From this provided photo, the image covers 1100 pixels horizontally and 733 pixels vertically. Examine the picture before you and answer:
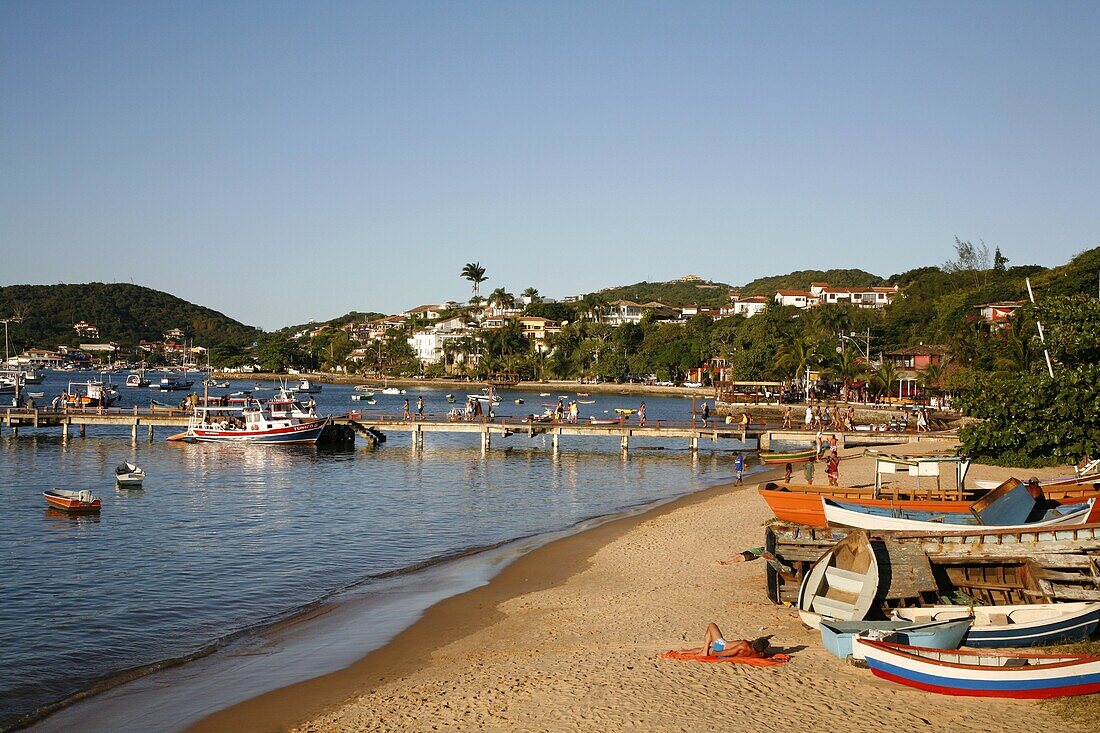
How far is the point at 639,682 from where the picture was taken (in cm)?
1349

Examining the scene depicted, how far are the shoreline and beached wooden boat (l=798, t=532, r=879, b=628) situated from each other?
6.46 m

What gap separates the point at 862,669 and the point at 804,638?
183cm

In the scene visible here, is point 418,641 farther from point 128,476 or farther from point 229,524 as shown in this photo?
point 128,476

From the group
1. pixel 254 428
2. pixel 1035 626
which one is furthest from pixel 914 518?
pixel 254 428

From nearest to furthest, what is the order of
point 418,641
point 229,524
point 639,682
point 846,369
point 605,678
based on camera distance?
point 639,682 < point 605,678 < point 418,641 < point 229,524 < point 846,369

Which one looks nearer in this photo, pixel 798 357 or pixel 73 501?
pixel 73 501

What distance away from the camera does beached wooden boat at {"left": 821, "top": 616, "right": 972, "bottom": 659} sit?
13.6 meters

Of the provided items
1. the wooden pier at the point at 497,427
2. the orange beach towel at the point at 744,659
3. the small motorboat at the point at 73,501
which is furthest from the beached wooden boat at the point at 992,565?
the wooden pier at the point at 497,427

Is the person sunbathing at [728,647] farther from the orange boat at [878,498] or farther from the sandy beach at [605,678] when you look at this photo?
the orange boat at [878,498]

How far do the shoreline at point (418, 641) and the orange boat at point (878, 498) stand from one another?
563cm

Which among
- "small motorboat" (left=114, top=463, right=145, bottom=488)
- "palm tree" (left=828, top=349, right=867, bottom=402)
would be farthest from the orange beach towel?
"palm tree" (left=828, top=349, right=867, bottom=402)

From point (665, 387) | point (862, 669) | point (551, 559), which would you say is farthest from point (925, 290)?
point (862, 669)

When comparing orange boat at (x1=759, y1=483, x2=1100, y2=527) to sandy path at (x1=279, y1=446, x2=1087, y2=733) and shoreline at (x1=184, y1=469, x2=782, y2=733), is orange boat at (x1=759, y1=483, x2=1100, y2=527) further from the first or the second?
shoreline at (x1=184, y1=469, x2=782, y2=733)

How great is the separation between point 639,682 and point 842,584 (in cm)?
496
